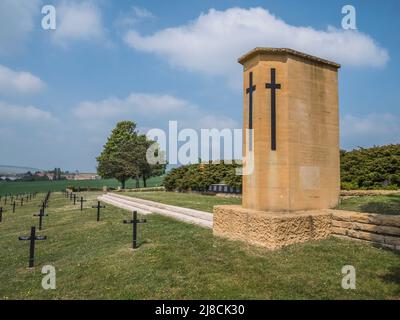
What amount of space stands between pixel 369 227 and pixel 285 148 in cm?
284

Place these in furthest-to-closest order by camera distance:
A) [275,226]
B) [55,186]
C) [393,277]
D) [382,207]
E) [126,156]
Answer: [55,186] → [126,156] → [382,207] → [275,226] → [393,277]

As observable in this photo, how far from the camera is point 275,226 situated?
7266mm

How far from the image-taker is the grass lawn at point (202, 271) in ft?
17.5

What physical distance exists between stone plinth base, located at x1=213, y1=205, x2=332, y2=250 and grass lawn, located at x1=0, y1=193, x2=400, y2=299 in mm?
232

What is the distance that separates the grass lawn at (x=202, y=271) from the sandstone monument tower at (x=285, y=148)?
2.36 ft

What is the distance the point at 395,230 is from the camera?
6816 millimetres

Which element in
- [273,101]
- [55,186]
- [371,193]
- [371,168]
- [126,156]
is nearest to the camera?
[273,101]

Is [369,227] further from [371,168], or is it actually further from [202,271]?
[371,168]

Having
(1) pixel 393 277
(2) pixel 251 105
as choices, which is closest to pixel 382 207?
(1) pixel 393 277

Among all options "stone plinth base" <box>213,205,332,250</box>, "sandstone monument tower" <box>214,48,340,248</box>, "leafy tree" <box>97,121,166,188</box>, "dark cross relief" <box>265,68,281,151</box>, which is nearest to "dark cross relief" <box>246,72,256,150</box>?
"sandstone monument tower" <box>214,48,340,248</box>

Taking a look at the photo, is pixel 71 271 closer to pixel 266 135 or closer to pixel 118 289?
pixel 118 289

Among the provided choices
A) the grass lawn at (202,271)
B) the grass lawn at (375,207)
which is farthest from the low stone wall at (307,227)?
the grass lawn at (375,207)

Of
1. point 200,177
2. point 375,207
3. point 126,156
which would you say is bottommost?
point 375,207
